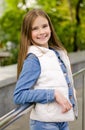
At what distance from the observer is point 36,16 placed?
7.34ft

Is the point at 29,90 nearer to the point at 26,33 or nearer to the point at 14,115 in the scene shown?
the point at 14,115

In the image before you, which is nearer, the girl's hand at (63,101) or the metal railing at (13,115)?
the metal railing at (13,115)

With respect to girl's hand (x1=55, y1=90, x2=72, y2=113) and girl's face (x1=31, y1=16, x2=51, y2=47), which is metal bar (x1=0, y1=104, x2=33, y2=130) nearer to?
girl's hand (x1=55, y1=90, x2=72, y2=113)

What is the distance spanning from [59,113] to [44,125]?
0.38 feet

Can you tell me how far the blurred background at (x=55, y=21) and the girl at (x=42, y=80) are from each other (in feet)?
43.8

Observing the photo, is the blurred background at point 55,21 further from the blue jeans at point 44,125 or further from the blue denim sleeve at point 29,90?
the blue denim sleeve at point 29,90

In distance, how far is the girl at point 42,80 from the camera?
213 cm

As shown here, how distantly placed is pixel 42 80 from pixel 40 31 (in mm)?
301

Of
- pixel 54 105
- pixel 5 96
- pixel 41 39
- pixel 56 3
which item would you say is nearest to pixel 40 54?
pixel 41 39

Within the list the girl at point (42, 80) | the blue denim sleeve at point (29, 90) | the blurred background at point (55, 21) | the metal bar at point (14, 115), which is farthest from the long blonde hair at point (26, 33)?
the blurred background at point (55, 21)

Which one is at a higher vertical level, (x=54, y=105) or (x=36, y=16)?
(x=36, y=16)

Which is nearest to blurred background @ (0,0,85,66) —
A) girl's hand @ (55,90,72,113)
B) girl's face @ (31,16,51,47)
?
girl's face @ (31,16,51,47)

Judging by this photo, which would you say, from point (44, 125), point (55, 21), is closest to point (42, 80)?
point (44, 125)

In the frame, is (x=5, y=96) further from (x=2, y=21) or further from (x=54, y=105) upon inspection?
(x=2, y=21)
